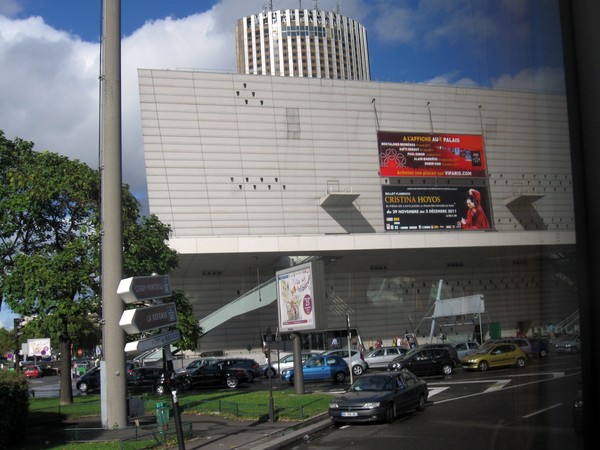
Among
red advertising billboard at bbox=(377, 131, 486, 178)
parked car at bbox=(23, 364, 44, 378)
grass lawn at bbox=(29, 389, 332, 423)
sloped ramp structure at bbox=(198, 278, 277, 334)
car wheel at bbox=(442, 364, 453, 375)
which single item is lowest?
parked car at bbox=(23, 364, 44, 378)

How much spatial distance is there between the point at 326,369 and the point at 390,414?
16.3m

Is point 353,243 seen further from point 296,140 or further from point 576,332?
point 576,332

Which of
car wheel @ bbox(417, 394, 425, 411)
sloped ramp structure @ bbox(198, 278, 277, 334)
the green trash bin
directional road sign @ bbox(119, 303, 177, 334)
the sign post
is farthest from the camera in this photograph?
sloped ramp structure @ bbox(198, 278, 277, 334)

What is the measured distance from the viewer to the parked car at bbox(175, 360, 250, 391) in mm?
32062

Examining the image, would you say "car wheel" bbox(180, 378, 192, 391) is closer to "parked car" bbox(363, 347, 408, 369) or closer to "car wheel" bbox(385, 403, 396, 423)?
"parked car" bbox(363, 347, 408, 369)

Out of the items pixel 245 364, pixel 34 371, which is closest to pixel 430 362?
pixel 245 364

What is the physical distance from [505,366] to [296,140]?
5423 centimetres

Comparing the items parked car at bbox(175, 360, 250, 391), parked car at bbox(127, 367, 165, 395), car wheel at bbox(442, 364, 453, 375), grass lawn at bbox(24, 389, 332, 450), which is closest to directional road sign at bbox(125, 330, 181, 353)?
grass lawn at bbox(24, 389, 332, 450)

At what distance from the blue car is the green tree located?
7656 millimetres

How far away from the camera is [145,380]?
31.8 m

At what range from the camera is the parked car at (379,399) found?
15586mm

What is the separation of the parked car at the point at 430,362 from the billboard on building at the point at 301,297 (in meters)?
8.56

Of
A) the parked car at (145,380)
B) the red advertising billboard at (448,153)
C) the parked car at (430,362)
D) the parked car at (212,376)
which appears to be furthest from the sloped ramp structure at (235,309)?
the red advertising billboard at (448,153)

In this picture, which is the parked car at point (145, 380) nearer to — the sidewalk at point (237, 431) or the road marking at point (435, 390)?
the sidewalk at point (237, 431)
